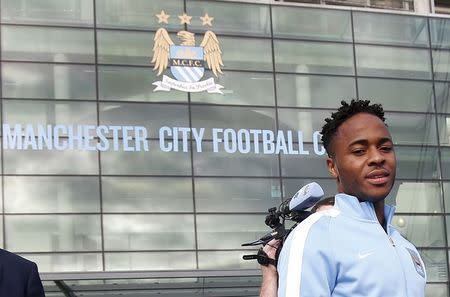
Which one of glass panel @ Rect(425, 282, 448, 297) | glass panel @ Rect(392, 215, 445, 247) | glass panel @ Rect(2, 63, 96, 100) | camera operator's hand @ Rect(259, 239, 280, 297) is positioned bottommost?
glass panel @ Rect(425, 282, 448, 297)

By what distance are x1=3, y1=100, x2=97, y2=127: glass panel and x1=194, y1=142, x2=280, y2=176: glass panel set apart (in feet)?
9.36

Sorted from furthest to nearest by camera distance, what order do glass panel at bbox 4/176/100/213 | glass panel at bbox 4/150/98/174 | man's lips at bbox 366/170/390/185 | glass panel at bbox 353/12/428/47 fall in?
1. glass panel at bbox 353/12/428/47
2. glass panel at bbox 4/150/98/174
3. glass panel at bbox 4/176/100/213
4. man's lips at bbox 366/170/390/185

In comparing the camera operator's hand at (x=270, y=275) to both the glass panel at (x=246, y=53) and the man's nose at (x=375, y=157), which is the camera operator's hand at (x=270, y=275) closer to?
the man's nose at (x=375, y=157)

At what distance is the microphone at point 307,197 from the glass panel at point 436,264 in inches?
733

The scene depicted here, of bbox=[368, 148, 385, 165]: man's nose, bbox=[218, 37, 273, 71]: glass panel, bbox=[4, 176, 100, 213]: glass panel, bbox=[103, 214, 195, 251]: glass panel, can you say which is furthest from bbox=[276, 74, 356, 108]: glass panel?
bbox=[368, 148, 385, 165]: man's nose

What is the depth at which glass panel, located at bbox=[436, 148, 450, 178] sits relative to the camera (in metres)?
22.0

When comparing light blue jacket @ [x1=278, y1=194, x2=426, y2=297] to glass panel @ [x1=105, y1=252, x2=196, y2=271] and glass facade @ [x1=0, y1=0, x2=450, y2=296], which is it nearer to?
glass facade @ [x1=0, y1=0, x2=450, y2=296]

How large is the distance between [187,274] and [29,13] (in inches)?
295

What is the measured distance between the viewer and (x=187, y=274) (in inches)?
762

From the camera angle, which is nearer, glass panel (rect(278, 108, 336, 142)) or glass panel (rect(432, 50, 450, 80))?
glass panel (rect(278, 108, 336, 142))

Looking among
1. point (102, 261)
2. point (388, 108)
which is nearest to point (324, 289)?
point (102, 261)

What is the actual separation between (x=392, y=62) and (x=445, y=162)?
3132 mm

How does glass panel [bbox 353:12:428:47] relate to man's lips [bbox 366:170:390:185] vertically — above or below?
above

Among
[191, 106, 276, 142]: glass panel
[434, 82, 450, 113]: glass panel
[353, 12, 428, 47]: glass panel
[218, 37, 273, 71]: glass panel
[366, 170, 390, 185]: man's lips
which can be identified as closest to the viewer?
[366, 170, 390, 185]: man's lips
